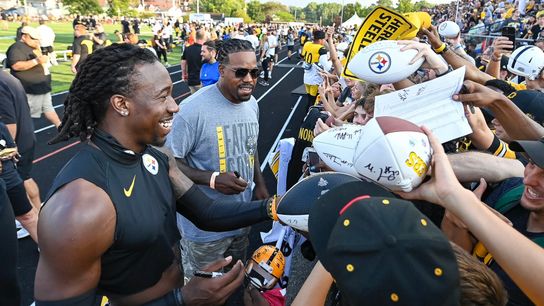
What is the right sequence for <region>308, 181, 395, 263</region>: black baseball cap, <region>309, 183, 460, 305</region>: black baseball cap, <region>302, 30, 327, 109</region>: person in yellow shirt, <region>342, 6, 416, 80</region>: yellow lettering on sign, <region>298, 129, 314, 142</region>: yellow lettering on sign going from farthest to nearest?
<region>302, 30, 327, 109</region>: person in yellow shirt, <region>298, 129, 314, 142</region>: yellow lettering on sign, <region>342, 6, 416, 80</region>: yellow lettering on sign, <region>308, 181, 395, 263</region>: black baseball cap, <region>309, 183, 460, 305</region>: black baseball cap

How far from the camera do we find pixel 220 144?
108 inches

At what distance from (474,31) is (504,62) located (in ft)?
25.5

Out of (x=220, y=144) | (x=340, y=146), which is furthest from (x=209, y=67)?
(x=340, y=146)

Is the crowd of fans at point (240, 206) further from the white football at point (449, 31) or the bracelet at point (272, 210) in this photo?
the white football at point (449, 31)

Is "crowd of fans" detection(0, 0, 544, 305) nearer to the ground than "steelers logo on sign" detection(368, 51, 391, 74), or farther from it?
nearer to the ground

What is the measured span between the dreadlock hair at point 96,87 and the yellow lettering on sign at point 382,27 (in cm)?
138

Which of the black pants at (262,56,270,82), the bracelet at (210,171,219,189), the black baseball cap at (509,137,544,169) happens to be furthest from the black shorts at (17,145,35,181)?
the black pants at (262,56,270,82)

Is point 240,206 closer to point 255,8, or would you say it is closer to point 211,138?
point 211,138

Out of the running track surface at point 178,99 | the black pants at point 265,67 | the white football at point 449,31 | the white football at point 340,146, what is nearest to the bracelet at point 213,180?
the white football at point 340,146

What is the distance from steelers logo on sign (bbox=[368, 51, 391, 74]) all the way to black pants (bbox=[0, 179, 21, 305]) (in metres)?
2.33

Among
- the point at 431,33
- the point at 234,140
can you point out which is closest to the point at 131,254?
the point at 234,140

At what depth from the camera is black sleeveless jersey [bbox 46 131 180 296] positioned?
153cm

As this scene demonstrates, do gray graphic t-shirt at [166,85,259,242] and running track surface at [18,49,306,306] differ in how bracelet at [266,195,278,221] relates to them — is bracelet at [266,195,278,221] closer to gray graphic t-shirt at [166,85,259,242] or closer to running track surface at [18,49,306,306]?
gray graphic t-shirt at [166,85,259,242]

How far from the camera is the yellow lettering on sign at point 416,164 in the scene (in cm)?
132
